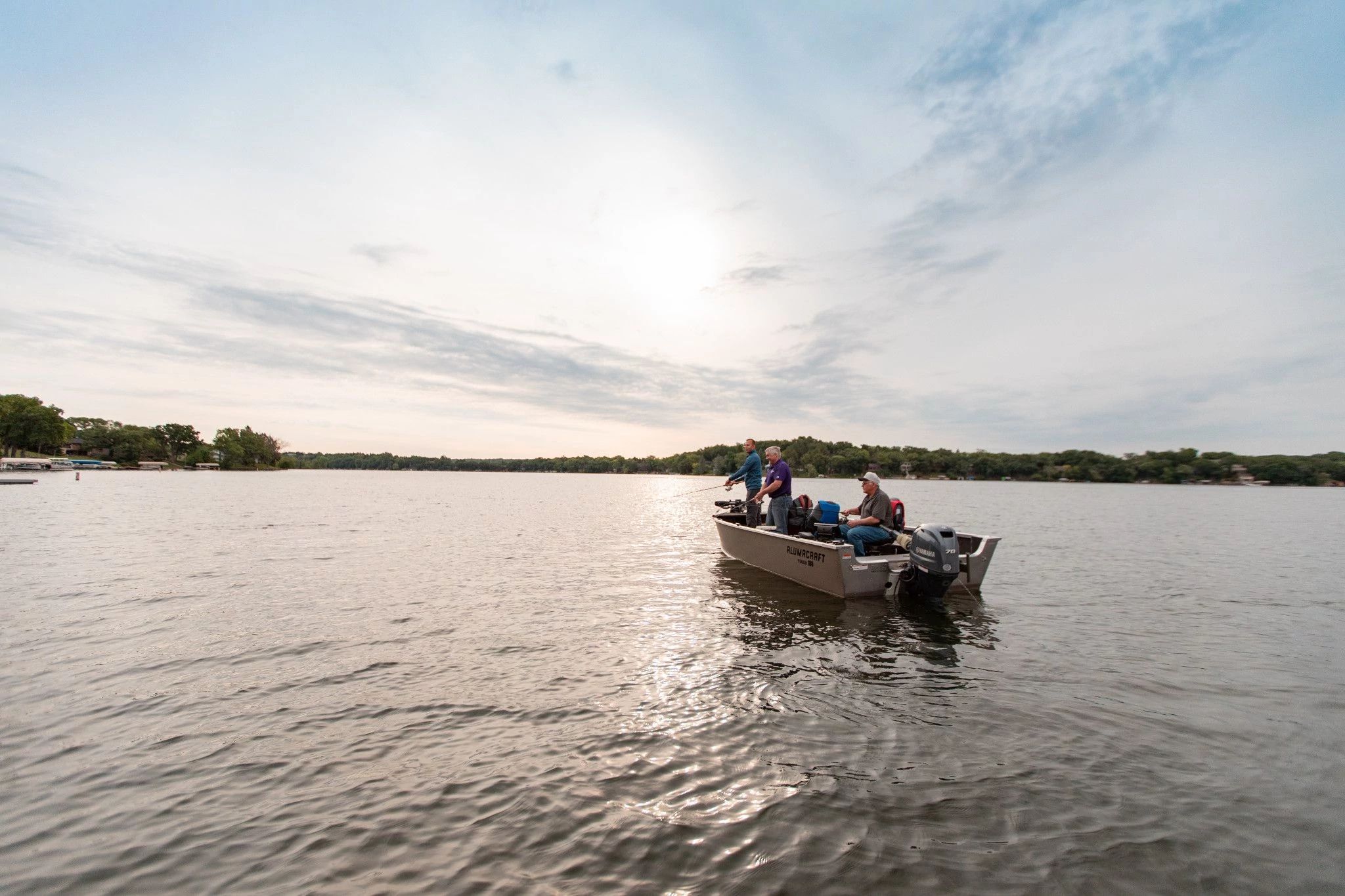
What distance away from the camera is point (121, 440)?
140m

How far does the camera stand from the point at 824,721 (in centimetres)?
615

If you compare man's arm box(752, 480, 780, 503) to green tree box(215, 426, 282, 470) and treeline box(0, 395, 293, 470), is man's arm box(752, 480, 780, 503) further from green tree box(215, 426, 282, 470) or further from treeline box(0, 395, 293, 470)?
green tree box(215, 426, 282, 470)

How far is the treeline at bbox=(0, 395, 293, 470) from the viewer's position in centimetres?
10388

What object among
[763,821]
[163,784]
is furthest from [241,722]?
[763,821]

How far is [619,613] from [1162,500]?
7586cm

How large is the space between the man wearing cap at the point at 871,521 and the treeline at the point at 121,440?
146830 millimetres

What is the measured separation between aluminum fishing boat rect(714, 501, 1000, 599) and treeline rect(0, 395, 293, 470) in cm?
14523

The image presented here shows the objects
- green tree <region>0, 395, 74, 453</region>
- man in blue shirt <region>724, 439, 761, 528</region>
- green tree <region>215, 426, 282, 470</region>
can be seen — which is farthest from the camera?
green tree <region>215, 426, 282, 470</region>

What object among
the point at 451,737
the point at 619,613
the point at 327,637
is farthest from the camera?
the point at 619,613

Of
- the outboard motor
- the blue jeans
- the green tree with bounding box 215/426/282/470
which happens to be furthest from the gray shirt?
the green tree with bounding box 215/426/282/470

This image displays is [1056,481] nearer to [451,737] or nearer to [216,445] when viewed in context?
[451,737]

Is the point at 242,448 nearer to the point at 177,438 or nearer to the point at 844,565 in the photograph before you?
the point at 177,438

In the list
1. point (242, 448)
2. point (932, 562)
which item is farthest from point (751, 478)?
point (242, 448)

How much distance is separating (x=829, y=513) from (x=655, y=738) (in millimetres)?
9125
